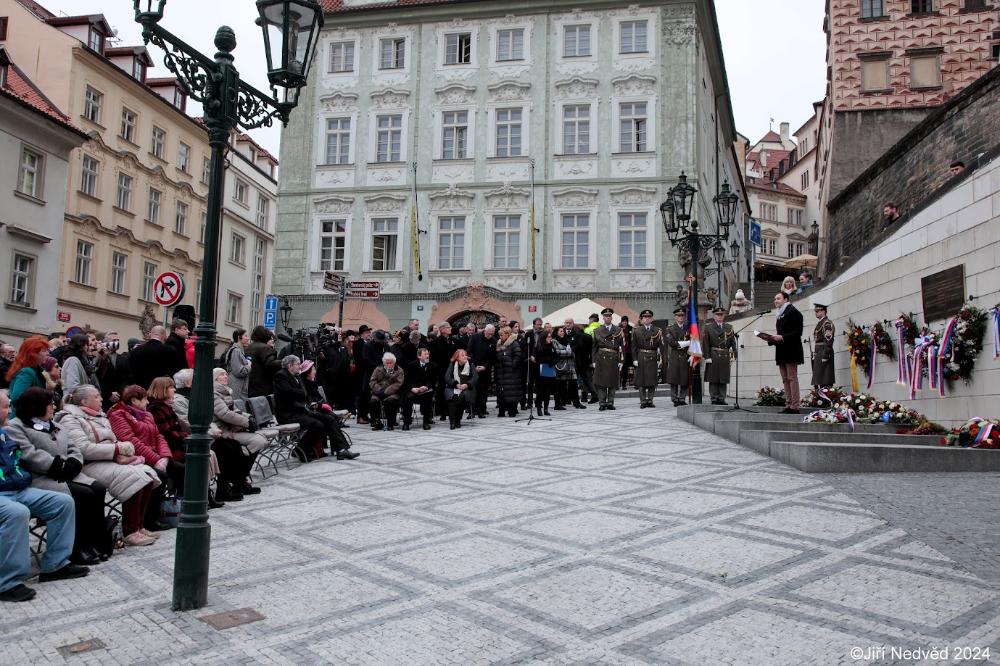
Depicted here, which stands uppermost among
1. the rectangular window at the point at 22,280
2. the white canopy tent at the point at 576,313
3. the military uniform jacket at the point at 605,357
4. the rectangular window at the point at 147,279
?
the rectangular window at the point at 147,279

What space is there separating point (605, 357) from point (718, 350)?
243 cm

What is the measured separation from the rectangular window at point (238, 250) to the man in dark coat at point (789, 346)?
39.8m

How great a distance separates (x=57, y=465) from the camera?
6.59 metres

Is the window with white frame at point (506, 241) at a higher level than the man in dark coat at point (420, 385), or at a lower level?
higher

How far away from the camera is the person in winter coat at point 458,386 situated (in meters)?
16.3

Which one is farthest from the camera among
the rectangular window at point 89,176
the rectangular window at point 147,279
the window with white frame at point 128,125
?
the rectangular window at point 147,279

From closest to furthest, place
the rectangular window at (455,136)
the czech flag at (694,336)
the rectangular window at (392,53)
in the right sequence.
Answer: the czech flag at (694,336)
the rectangular window at (455,136)
the rectangular window at (392,53)

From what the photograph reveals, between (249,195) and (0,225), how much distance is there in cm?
2343

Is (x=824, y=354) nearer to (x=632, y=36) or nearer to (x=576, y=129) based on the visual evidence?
(x=576, y=129)

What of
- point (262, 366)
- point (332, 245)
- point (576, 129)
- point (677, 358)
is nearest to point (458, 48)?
point (576, 129)

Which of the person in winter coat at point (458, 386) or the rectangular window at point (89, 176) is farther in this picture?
the rectangular window at point (89, 176)

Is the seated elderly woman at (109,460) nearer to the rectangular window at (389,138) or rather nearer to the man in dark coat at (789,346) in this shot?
the man in dark coat at (789,346)

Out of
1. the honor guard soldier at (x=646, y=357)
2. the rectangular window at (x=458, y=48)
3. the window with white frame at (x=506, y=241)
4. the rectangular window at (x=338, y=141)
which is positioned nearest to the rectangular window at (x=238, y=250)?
the rectangular window at (x=338, y=141)

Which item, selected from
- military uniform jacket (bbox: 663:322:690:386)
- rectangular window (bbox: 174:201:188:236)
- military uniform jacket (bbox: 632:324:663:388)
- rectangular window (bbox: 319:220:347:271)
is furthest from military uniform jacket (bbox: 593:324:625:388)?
rectangular window (bbox: 174:201:188:236)
